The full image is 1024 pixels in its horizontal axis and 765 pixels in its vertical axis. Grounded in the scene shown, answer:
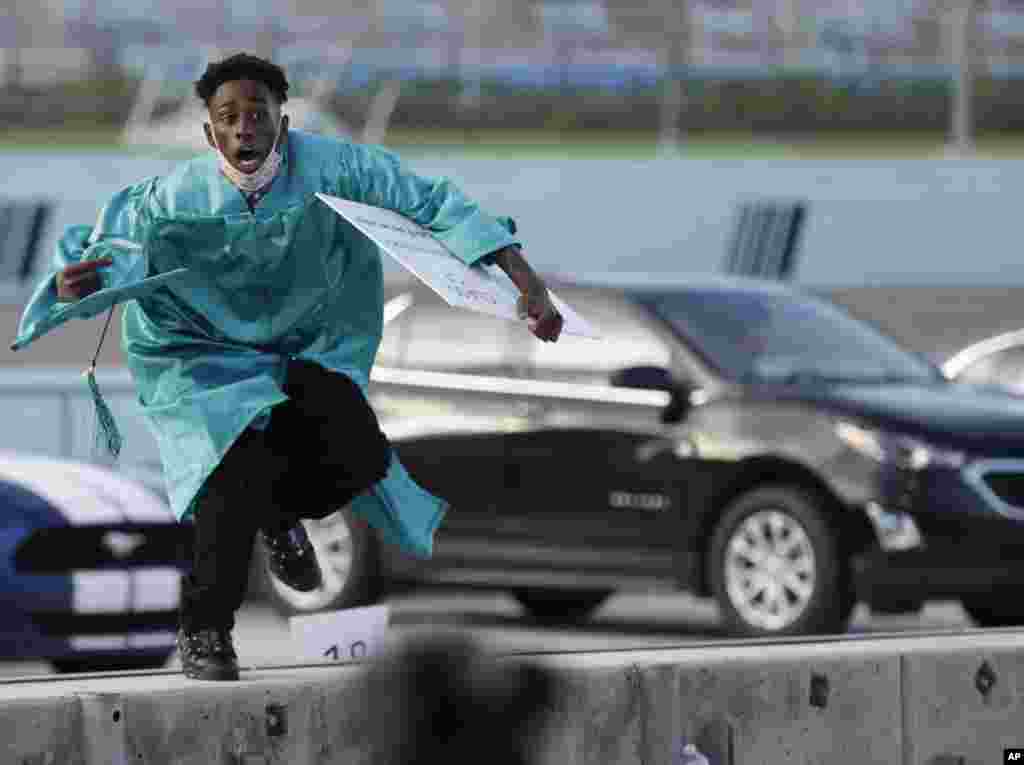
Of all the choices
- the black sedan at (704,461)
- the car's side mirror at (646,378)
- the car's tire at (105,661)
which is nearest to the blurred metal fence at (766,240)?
the black sedan at (704,461)

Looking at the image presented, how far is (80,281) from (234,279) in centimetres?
33

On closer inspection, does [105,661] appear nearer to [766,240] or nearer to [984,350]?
[984,350]

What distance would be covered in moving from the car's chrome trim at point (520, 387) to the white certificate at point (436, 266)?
5385mm

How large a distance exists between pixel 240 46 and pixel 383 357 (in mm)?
30636

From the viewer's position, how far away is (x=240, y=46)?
43.4 meters

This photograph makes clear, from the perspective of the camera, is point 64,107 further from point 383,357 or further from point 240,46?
point 383,357

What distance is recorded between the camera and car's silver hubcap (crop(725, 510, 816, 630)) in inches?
461

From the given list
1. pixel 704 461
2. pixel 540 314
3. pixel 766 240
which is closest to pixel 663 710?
pixel 540 314

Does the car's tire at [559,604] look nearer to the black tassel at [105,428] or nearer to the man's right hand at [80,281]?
the black tassel at [105,428]

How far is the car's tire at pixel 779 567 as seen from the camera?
11.6m

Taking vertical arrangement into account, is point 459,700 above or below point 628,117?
below

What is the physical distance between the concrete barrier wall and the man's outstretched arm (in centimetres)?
71

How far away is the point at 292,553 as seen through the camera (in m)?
6.90

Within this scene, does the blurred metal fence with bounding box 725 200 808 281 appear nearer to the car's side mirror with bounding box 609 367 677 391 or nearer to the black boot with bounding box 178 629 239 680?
the car's side mirror with bounding box 609 367 677 391
